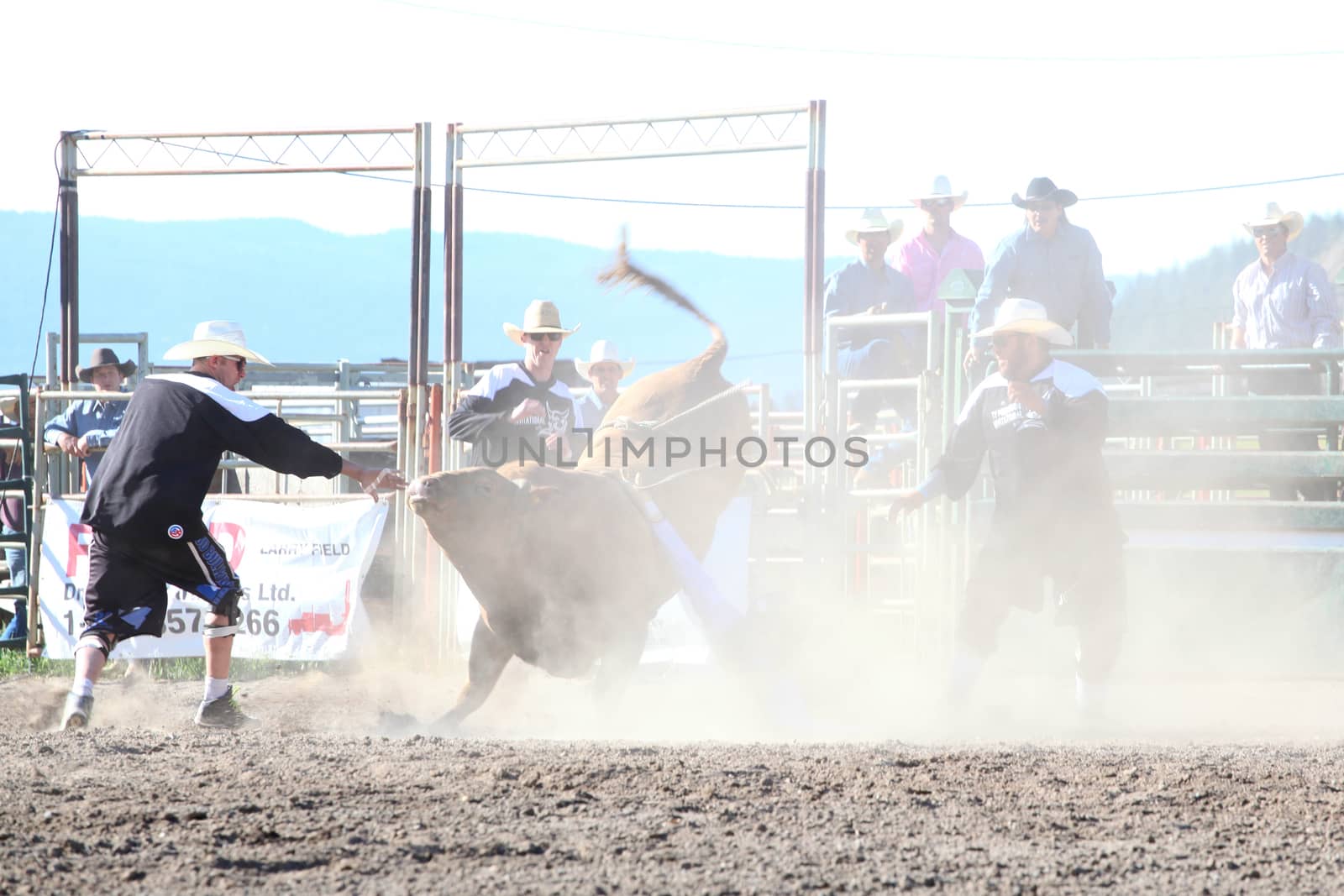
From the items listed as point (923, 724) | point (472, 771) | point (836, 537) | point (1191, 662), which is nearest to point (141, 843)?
point (472, 771)

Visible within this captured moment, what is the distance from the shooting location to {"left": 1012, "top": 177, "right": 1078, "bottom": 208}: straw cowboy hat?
7637 mm

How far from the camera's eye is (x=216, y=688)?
18.3ft

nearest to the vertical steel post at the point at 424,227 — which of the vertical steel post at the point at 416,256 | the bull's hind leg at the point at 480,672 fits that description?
the vertical steel post at the point at 416,256

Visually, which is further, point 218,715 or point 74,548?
point 74,548

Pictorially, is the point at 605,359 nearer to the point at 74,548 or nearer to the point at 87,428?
the point at 87,428

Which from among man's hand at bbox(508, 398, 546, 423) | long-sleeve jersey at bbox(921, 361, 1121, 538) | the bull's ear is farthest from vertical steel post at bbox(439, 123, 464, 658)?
long-sleeve jersey at bbox(921, 361, 1121, 538)

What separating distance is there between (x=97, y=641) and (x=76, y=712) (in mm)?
271

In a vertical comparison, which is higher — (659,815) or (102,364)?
(102,364)

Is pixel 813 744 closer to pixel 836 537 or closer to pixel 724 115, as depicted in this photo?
pixel 836 537

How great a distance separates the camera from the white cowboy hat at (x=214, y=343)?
563 cm

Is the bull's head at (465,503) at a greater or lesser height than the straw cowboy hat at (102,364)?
lesser

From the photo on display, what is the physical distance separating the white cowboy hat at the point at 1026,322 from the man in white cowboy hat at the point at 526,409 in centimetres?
201

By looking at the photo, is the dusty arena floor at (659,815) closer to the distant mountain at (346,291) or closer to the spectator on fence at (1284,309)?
the spectator on fence at (1284,309)

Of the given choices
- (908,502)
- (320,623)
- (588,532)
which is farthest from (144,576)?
(908,502)
